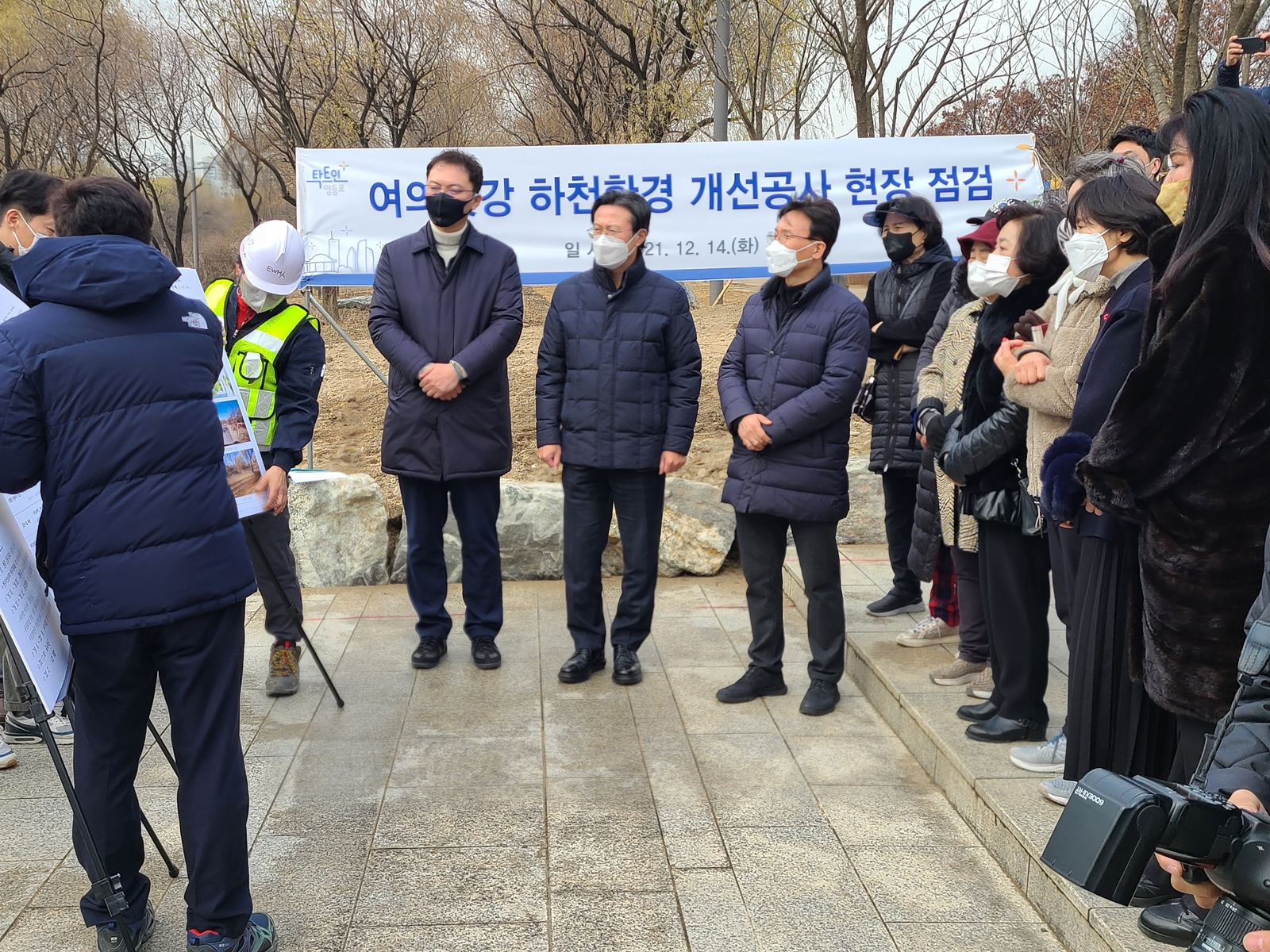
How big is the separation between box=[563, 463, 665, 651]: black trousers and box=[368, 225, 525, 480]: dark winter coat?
41 cm

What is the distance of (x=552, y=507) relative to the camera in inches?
276

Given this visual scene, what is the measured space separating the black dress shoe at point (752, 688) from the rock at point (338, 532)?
2.67m

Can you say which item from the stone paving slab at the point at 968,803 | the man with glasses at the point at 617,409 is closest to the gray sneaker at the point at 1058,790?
the stone paving slab at the point at 968,803

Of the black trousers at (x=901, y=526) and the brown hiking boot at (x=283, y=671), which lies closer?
the brown hiking boot at (x=283, y=671)

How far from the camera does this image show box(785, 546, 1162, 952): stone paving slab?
3.01 meters

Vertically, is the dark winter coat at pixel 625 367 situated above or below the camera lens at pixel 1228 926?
above

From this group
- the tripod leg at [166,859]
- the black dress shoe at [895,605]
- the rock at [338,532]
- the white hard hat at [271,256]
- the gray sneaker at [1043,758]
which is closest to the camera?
the tripod leg at [166,859]

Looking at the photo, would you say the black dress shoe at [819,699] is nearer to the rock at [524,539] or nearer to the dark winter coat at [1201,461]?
the dark winter coat at [1201,461]

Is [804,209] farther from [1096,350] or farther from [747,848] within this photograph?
[747,848]

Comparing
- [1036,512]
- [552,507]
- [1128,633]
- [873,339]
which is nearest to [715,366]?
[552,507]

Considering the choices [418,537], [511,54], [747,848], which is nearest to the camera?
[747,848]

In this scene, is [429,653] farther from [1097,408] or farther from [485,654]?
[1097,408]

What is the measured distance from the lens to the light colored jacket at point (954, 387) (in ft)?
14.1

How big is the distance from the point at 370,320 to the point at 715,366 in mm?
5953
